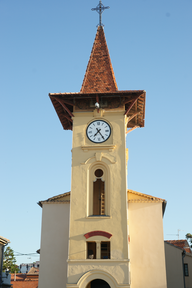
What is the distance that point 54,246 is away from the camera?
2527cm

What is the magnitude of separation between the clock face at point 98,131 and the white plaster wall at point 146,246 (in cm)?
530

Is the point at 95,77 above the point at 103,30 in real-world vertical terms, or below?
below

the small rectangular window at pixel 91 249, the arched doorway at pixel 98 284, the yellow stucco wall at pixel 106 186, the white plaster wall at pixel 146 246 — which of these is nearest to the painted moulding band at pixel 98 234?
the yellow stucco wall at pixel 106 186

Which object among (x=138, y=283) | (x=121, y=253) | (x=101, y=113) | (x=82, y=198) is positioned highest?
(x=101, y=113)

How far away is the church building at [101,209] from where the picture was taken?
2102 centimetres

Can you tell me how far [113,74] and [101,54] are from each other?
2.24 meters

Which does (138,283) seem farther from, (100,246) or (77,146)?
(77,146)

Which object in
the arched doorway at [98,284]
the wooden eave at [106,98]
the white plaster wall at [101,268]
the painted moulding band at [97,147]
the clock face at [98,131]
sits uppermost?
the wooden eave at [106,98]

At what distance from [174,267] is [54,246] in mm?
10283

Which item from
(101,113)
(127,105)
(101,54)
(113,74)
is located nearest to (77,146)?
(101,113)

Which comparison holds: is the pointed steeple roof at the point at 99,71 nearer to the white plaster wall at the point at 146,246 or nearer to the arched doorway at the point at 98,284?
the white plaster wall at the point at 146,246

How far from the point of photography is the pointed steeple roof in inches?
979

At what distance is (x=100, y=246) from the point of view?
69.4ft

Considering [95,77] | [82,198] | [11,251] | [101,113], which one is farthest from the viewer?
[11,251]
